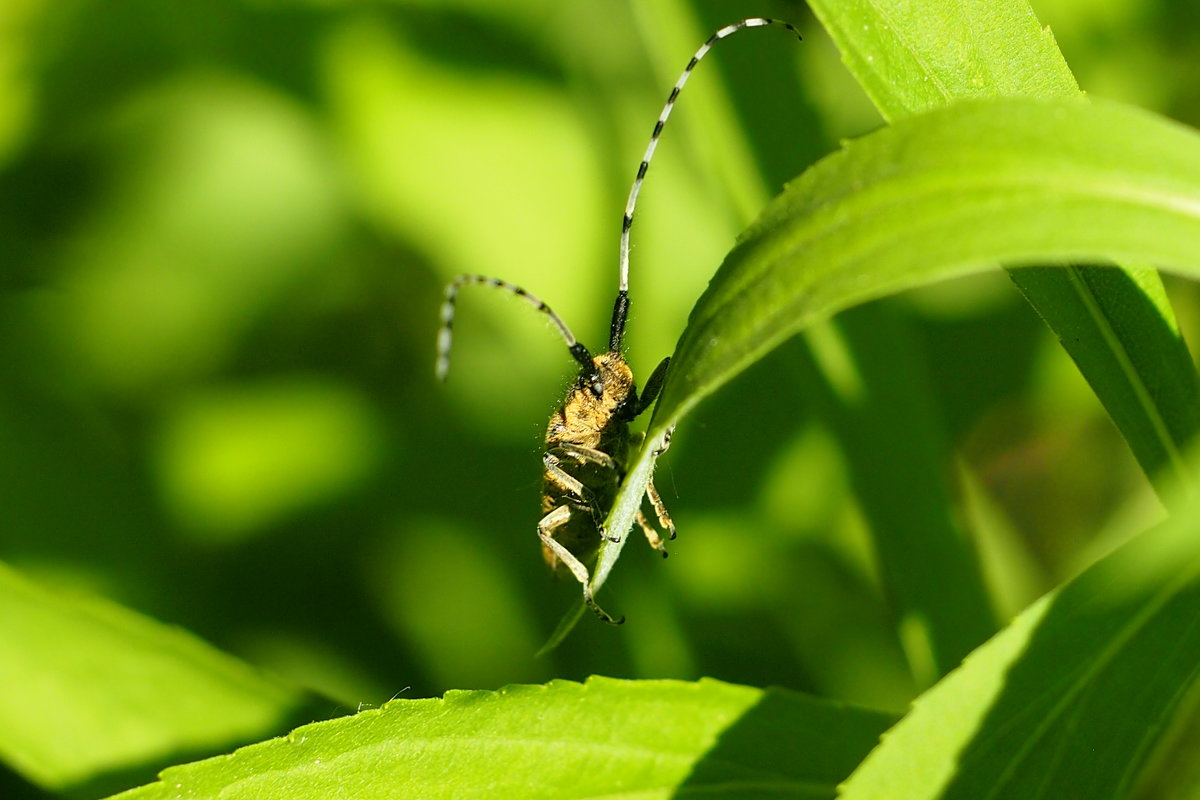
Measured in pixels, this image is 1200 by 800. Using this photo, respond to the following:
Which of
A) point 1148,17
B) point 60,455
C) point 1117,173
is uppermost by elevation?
point 1148,17

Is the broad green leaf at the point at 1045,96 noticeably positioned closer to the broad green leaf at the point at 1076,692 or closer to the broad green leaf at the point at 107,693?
the broad green leaf at the point at 1076,692

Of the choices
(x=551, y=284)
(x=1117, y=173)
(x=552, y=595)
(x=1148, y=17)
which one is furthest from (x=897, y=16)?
(x=1148, y=17)

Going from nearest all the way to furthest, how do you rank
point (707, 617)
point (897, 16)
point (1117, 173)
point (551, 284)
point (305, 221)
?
point (1117, 173) < point (897, 16) < point (707, 617) < point (551, 284) < point (305, 221)

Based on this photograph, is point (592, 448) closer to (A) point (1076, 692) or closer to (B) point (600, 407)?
(B) point (600, 407)

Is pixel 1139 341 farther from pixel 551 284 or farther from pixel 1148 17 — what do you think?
pixel 1148 17

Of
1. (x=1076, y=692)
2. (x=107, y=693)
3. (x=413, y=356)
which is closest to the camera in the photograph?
(x=1076, y=692)

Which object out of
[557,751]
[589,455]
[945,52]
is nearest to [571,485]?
[589,455]
